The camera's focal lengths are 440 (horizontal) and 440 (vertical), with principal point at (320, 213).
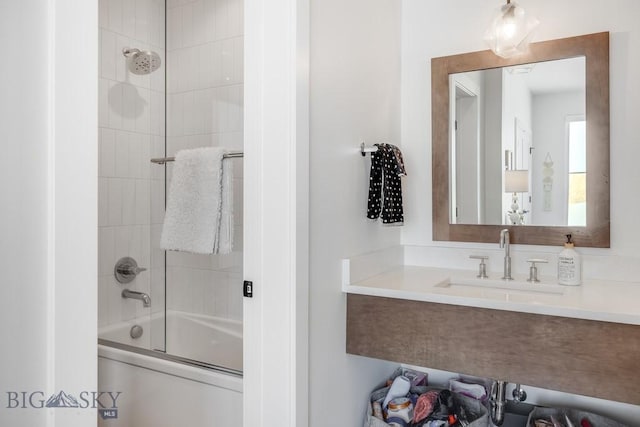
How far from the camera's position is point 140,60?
2305mm

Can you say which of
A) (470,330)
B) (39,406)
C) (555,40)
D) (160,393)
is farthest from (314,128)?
(160,393)

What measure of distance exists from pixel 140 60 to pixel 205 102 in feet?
1.28

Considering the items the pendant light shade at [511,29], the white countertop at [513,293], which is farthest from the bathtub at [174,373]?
the pendant light shade at [511,29]

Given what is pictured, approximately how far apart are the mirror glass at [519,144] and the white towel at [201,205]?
1.03 meters

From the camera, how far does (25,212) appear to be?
0.81 meters

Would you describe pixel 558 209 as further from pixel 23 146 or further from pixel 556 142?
pixel 23 146

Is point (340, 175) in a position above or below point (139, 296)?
above

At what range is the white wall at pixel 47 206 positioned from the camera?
0.79 meters

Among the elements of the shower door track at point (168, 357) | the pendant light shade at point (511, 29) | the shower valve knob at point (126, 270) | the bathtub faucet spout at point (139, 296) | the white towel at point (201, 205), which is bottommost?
the shower door track at point (168, 357)

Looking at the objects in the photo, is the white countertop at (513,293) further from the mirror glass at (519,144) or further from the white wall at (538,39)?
the mirror glass at (519,144)

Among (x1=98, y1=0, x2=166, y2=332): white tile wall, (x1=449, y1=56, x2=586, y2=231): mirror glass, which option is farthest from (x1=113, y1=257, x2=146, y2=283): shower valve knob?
(x1=449, y1=56, x2=586, y2=231): mirror glass

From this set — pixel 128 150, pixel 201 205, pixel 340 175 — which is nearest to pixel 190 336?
pixel 201 205

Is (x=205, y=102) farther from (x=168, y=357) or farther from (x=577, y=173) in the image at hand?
(x=577, y=173)

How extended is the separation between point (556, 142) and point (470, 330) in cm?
92
